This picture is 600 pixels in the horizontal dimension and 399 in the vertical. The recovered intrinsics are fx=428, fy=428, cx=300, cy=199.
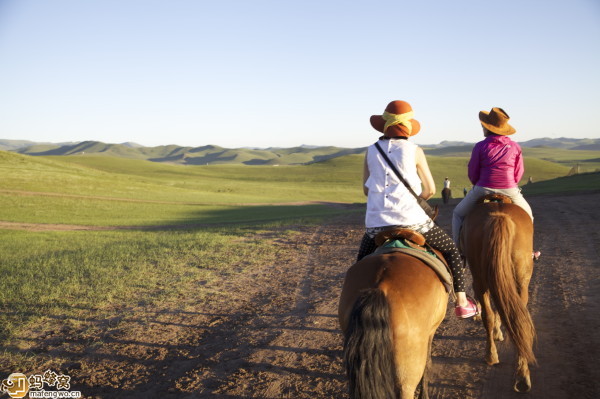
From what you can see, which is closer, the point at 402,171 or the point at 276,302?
the point at 402,171

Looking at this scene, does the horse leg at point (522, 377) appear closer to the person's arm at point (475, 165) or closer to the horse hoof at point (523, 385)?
the horse hoof at point (523, 385)

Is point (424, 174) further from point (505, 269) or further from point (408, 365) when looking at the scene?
point (408, 365)

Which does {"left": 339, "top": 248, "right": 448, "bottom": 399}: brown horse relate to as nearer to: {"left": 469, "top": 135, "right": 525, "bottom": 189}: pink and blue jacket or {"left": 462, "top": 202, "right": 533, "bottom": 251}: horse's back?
{"left": 462, "top": 202, "right": 533, "bottom": 251}: horse's back

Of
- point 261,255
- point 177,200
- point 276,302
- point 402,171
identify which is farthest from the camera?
point 177,200

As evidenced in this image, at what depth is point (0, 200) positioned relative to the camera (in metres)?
32.2

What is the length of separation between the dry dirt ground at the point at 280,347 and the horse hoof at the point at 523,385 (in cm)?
11

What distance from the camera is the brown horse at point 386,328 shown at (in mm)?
3127

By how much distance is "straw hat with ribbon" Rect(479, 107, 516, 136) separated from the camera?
6.18m

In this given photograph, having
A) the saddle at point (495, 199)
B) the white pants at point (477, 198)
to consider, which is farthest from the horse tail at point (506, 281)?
the white pants at point (477, 198)

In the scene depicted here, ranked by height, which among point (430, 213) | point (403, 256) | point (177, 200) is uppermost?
point (430, 213)

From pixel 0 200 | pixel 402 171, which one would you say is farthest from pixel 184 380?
pixel 0 200

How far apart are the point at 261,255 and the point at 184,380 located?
7.35 meters

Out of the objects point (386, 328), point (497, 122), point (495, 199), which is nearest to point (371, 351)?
point (386, 328)

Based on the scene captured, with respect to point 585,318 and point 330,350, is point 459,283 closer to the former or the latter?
point 330,350
